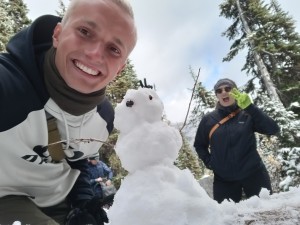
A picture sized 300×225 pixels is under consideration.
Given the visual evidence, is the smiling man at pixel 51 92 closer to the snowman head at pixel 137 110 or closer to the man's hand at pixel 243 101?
the snowman head at pixel 137 110

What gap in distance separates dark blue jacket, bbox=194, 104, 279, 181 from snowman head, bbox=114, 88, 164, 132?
8.56 ft

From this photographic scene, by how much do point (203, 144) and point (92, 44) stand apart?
3332mm

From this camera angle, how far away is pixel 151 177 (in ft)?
5.20

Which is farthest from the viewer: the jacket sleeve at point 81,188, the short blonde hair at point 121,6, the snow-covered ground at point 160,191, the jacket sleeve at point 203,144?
the jacket sleeve at point 203,144

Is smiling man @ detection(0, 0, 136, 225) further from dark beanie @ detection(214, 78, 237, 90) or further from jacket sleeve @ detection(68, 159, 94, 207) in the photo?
dark beanie @ detection(214, 78, 237, 90)

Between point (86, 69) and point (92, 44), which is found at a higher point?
point (92, 44)

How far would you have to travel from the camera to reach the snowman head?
Result: 6.10 ft

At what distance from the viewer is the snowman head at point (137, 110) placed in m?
1.86

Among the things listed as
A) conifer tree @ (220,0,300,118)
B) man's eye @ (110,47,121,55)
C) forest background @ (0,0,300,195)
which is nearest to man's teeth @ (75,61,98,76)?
man's eye @ (110,47,121,55)

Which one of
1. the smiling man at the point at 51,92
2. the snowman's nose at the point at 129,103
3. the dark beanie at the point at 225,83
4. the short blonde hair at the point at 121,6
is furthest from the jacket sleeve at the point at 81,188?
the dark beanie at the point at 225,83

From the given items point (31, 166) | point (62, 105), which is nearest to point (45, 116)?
point (62, 105)

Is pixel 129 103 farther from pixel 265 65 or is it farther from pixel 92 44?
pixel 265 65

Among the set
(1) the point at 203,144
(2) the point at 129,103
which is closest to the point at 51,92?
(2) the point at 129,103

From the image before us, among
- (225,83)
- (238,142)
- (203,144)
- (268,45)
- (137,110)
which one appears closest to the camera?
(137,110)
